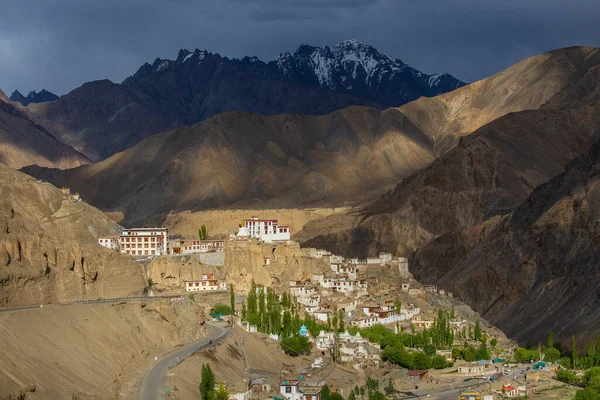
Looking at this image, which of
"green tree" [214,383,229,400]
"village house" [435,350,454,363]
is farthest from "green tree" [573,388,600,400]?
"green tree" [214,383,229,400]

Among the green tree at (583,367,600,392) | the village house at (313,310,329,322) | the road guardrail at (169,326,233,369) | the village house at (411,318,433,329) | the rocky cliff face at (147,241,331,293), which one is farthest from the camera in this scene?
the village house at (411,318,433,329)

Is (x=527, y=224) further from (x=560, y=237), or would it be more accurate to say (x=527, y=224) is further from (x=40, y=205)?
(x=40, y=205)

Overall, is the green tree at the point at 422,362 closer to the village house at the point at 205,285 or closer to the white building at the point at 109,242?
the village house at the point at 205,285

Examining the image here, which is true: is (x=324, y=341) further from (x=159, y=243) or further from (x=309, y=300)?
(x=159, y=243)

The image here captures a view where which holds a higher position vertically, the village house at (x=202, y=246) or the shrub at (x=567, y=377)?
the village house at (x=202, y=246)

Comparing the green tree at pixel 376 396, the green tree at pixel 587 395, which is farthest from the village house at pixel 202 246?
the green tree at pixel 587 395

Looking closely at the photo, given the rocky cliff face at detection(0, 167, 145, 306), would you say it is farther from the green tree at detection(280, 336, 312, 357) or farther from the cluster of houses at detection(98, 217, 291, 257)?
the cluster of houses at detection(98, 217, 291, 257)
